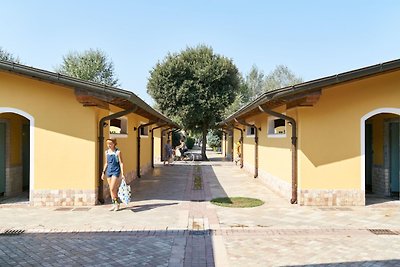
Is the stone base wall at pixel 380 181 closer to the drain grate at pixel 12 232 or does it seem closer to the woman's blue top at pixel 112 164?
the woman's blue top at pixel 112 164

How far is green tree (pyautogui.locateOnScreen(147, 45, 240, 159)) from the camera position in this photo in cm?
2677

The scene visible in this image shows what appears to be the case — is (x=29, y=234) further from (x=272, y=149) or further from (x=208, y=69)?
(x=208, y=69)

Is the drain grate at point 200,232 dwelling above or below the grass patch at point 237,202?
below

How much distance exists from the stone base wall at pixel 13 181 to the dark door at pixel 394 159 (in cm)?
1073

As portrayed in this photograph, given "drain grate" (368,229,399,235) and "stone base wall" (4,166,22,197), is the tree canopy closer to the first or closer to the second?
"stone base wall" (4,166,22,197)

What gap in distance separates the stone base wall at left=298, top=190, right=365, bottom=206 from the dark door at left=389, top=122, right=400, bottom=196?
6.84ft

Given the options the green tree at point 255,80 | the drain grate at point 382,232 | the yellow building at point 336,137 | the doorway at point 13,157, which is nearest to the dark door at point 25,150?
the doorway at point 13,157

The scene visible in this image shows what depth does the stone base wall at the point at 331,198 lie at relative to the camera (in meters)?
9.02

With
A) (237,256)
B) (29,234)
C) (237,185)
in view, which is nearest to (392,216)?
(237,256)

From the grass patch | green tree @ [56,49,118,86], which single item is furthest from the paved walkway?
green tree @ [56,49,118,86]

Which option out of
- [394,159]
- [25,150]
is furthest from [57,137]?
[394,159]

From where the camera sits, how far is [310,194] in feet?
29.6

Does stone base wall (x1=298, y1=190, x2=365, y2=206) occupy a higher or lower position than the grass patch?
higher

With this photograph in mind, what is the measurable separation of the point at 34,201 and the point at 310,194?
667cm
